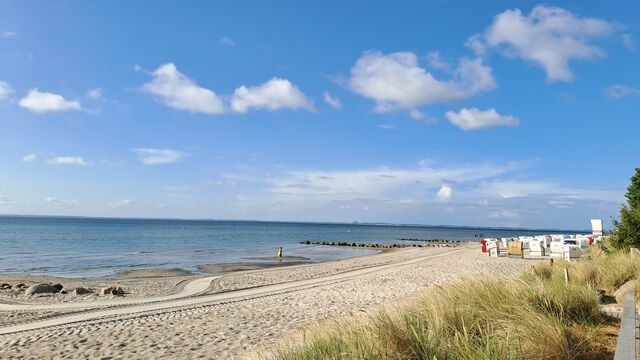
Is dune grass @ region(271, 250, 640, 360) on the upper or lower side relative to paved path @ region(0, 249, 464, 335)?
upper

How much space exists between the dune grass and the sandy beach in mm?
1750

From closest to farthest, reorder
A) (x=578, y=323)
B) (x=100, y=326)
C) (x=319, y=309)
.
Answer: (x=578, y=323), (x=100, y=326), (x=319, y=309)

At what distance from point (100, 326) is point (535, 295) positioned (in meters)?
8.83

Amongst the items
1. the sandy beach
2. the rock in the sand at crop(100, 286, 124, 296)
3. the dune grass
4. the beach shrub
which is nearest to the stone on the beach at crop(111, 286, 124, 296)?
the rock in the sand at crop(100, 286, 124, 296)

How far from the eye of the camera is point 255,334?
9.62m

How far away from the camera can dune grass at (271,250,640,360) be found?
15.5 ft

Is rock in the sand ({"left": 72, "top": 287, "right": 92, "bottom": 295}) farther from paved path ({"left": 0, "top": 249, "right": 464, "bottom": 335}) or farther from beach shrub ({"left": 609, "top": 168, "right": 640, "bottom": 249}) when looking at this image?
beach shrub ({"left": 609, "top": 168, "right": 640, "bottom": 249})

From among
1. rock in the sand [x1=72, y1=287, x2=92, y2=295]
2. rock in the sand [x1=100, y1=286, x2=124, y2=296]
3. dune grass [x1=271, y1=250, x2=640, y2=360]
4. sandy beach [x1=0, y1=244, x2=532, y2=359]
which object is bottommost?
rock in the sand [x1=72, y1=287, x2=92, y2=295]

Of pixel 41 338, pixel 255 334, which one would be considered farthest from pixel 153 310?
pixel 255 334

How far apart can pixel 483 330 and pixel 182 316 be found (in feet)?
27.3

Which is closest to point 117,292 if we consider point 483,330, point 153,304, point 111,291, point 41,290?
point 111,291

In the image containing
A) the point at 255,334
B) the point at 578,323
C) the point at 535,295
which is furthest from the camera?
the point at 255,334

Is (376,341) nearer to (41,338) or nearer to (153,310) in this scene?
(41,338)

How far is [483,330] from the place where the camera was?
18.8 feet
